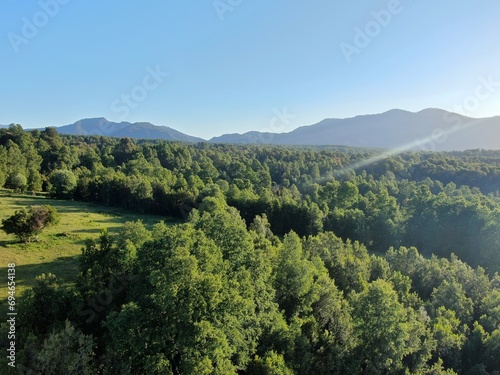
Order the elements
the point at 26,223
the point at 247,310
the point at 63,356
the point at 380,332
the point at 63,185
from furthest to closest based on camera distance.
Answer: the point at 63,185 → the point at 26,223 → the point at 380,332 → the point at 247,310 → the point at 63,356

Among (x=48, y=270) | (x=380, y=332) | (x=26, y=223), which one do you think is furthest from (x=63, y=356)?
(x=26, y=223)

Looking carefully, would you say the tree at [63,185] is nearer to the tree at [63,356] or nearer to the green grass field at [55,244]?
the green grass field at [55,244]

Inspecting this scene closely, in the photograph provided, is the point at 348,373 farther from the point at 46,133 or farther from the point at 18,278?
the point at 46,133

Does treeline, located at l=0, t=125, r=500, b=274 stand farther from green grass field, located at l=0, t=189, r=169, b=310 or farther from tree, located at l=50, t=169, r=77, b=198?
green grass field, located at l=0, t=189, r=169, b=310

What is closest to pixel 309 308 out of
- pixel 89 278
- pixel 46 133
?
pixel 89 278

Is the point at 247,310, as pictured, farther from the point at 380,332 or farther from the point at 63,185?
the point at 63,185

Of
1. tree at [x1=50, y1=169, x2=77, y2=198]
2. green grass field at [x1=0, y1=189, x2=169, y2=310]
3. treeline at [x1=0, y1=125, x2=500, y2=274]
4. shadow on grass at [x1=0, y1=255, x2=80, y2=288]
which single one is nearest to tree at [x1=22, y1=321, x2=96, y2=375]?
green grass field at [x1=0, y1=189, x2=169, y2=310]
